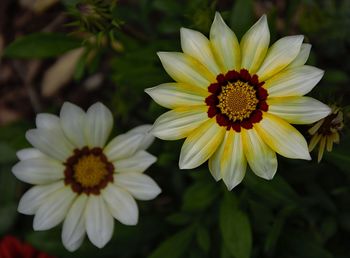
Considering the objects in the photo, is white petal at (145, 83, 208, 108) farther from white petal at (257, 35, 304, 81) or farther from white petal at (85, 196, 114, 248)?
white petal at (85, 196, 114, 248)

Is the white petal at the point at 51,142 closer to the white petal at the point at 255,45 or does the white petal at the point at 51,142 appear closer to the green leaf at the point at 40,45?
the green leaf at the point at 40,45

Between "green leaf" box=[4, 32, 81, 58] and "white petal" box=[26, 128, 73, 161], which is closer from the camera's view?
"white petal" box=[26, 128, 73, 161]

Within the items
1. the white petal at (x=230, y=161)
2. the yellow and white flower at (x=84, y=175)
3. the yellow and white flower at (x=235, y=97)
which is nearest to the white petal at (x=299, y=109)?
the yellow and white flower at (x=235, y=97)

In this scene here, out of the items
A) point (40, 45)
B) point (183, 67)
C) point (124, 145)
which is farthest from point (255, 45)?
point (40, 45)

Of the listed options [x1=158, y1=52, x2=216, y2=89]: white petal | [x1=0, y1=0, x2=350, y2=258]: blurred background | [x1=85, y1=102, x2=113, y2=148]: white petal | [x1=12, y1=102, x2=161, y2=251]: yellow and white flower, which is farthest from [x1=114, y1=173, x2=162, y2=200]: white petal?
[x1=158, y1=52, x2=216, y2=89]: white petal

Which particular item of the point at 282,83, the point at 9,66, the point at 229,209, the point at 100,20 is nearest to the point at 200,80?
the point at 282,83

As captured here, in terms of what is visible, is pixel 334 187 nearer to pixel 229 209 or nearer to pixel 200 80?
pixel 229 209

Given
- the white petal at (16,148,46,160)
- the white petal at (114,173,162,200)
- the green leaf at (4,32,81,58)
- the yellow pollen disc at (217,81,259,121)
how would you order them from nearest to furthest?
the yellow pollen disc at (217,81,259,121)
the white petal at (114,173,162,200)
the white petal at (16,148,46,160)
the green leaf at (4,32,81,58)
